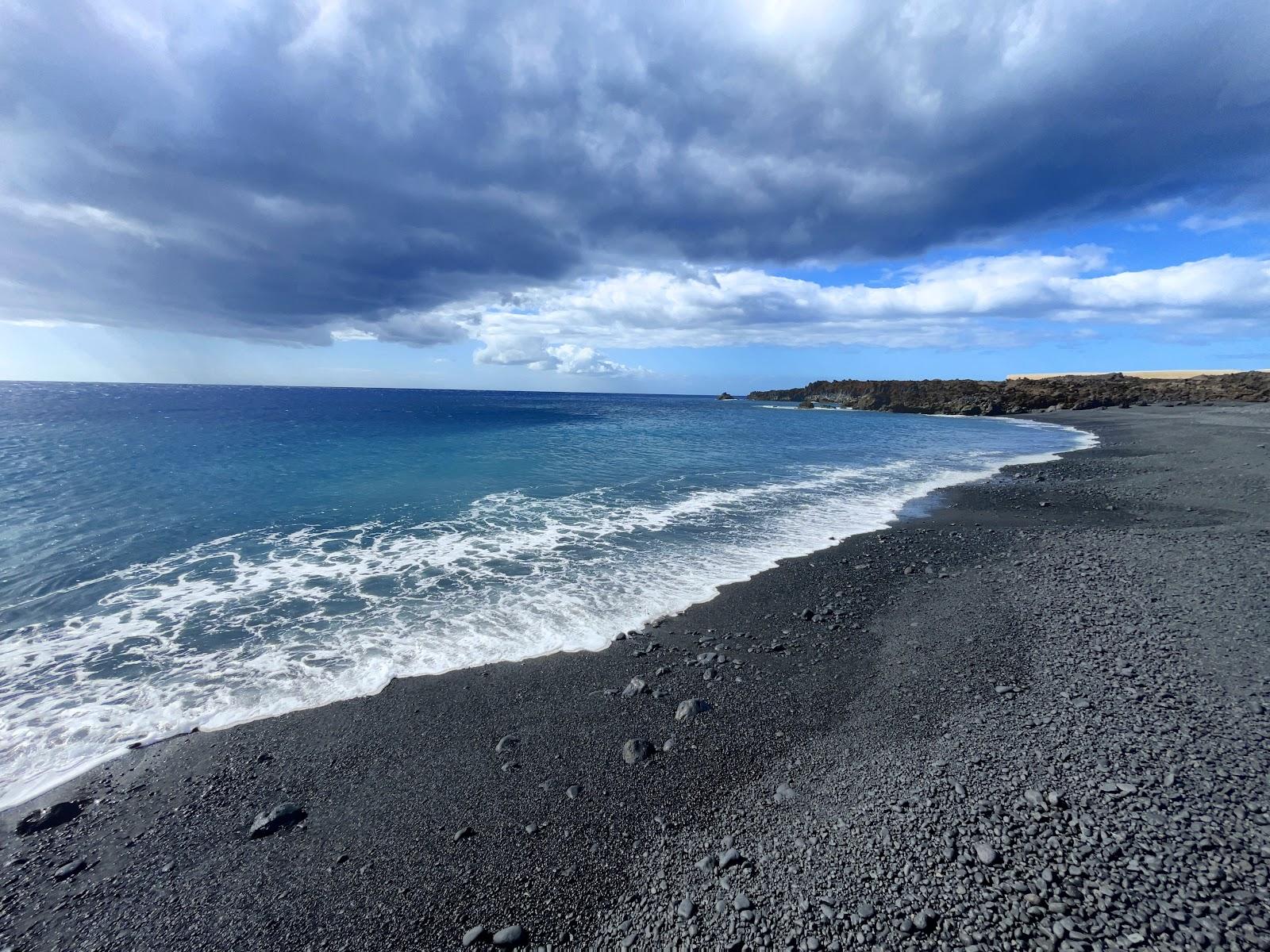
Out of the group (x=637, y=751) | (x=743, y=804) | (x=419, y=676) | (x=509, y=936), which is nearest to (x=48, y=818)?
(x=419, y=676)

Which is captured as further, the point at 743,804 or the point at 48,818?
the point at 48,818

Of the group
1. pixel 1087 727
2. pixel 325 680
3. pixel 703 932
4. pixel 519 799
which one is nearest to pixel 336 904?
pixel 519 799

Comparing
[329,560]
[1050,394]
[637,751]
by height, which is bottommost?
[637,751]

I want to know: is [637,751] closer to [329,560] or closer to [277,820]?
[277,820]

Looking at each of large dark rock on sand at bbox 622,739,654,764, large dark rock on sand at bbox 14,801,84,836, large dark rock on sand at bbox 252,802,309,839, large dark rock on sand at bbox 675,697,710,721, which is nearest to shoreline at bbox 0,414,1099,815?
large dark rock on sand at bbox 14,801,84,836

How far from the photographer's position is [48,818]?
5.37 m

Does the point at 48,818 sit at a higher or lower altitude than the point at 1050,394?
lower

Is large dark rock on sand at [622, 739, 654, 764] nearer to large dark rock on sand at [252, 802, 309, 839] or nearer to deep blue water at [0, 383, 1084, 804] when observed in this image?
deep blue water at [0, 383, 1084, 804]

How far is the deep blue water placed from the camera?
25.7ft

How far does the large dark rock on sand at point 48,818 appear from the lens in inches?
208

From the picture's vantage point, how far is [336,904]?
4363mm

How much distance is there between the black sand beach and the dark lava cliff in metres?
87.2

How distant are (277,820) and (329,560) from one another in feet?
30.1

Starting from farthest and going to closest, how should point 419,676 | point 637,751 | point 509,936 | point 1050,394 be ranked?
point 1050,394 → point 419,676 → point 637,751 → point 509,936
